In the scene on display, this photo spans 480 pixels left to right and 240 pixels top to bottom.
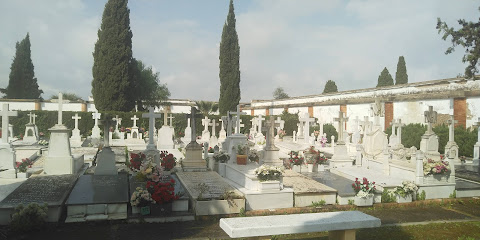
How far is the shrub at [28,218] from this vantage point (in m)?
6.54

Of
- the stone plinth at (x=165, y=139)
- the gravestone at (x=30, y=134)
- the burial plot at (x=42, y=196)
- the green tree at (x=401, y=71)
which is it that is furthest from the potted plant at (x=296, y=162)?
the green tree at (x=401, y=71)

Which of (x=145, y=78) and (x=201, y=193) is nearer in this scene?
(x=201, y=193)

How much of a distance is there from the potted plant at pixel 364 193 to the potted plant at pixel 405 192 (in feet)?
2.62

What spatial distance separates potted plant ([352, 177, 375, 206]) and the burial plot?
6.64 meters

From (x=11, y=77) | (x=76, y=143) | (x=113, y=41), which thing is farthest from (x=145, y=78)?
(x=76, y=143)

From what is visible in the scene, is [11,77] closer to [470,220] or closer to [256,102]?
[256,102]

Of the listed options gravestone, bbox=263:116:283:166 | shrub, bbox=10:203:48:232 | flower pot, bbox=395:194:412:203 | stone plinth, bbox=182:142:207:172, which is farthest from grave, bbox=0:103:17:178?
flower pot, bbox=395:194:412:203

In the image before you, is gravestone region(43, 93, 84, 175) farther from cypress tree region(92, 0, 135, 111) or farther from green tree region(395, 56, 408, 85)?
green tree region(395, 56, 408, 85)

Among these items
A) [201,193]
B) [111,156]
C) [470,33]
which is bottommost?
[201,193]

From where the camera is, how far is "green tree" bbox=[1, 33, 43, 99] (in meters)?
40.2

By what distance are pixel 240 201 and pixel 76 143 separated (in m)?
16.1

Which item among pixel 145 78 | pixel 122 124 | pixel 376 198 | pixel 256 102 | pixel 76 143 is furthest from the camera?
pixel 256 102

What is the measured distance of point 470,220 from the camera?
773 cm

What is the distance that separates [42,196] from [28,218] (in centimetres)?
84
